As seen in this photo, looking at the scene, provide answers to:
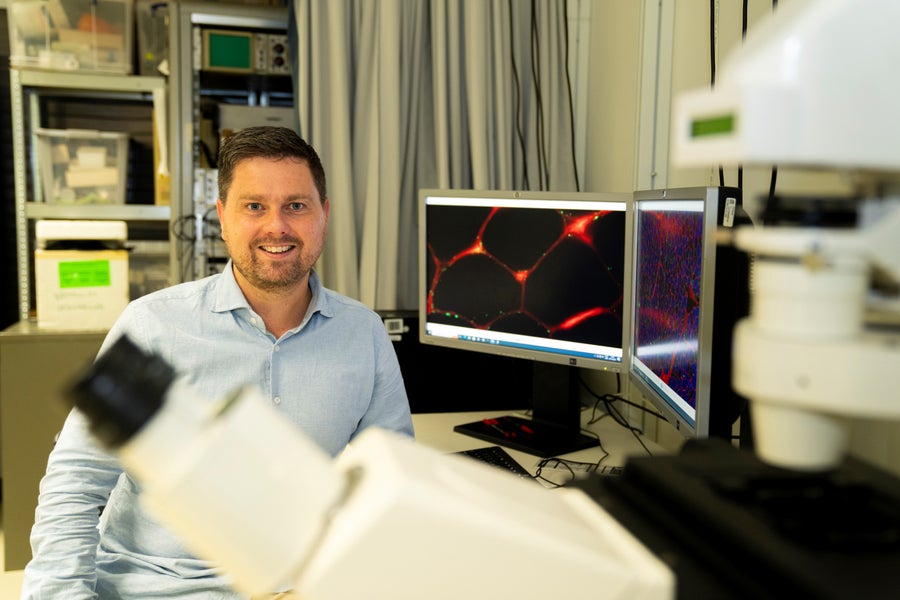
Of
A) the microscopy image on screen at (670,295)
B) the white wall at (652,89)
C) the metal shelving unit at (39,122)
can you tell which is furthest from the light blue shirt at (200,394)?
the metal shelving unit at (39,122)

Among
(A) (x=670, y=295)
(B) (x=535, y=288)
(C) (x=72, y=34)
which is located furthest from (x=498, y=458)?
(C) (x=72, y=34)

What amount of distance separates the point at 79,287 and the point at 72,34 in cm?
97

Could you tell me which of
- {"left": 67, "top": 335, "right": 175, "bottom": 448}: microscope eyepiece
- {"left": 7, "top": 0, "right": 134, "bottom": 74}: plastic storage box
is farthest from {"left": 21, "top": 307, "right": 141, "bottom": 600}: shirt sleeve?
{"left": 7, "top": 0, "right": 134, "bottom": 74}: plastic storage box

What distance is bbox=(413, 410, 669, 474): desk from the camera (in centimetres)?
167

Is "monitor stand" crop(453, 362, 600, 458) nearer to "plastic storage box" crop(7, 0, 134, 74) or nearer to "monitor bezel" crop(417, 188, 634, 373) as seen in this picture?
"monitor bezel" crop(417, 188, 634, 373)

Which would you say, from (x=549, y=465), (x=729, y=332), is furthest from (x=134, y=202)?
(x=729, y=332)

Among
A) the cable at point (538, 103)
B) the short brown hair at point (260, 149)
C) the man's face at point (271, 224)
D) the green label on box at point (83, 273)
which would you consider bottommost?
the green label on box at point (83, 273)

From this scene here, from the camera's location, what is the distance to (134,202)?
3.12 m

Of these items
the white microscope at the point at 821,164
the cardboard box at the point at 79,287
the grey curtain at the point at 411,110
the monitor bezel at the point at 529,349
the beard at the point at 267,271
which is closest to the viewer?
the white microscope at the point at 821,164

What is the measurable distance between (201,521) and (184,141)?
7.59ft

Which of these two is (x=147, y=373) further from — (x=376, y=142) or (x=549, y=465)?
(x=376, y=142)

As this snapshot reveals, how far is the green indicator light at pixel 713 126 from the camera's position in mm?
479

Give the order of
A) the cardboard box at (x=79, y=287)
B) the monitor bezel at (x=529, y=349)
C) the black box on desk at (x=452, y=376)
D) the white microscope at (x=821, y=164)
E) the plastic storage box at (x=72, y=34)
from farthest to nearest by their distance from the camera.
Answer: the plastic storage box at (x=72, y=34), the cardboard box at (x=79, y=287), the black box on desk at (x=452, y=376), the monitor bezel at (x=529, y=349), the white microscope at (x=821, y=164)

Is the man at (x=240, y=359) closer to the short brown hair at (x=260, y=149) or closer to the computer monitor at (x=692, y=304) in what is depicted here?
the short brown hair at (x=260, y=149)
